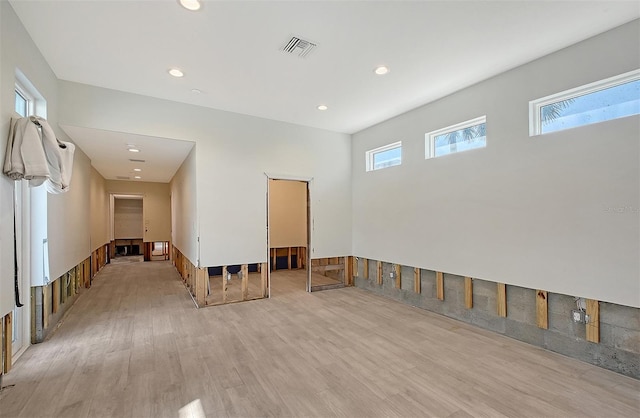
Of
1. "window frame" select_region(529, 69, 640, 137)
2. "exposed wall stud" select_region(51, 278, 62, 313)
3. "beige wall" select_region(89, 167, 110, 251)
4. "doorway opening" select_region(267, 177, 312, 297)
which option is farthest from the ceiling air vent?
"beige wall" select_region(89, 167, 110, 251)

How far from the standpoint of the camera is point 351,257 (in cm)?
606

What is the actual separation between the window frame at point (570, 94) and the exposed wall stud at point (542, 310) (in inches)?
69.5

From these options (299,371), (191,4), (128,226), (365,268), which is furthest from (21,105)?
(128,226)

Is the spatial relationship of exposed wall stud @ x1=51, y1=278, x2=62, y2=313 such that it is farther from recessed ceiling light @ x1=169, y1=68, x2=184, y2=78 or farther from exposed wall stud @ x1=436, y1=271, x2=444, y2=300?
exposed wall stud @ x1=436, y1=271, x2=444, y2=300

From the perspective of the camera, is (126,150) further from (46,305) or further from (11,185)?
(11,185)

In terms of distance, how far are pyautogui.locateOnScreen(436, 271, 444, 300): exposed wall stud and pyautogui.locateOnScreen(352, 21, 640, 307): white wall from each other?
14cm

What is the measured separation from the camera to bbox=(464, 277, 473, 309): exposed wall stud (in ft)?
12.5

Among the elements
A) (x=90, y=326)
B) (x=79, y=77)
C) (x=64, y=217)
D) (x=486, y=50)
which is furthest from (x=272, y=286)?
(x=486, y=50)

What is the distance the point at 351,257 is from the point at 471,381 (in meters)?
3.69

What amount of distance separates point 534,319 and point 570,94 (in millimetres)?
2444

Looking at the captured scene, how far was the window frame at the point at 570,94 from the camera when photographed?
2604 millimetres

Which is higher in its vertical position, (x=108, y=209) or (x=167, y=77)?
(x=167, y=77)

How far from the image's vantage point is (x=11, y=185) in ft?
7.43

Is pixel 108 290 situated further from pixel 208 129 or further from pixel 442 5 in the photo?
pixel 442 5
